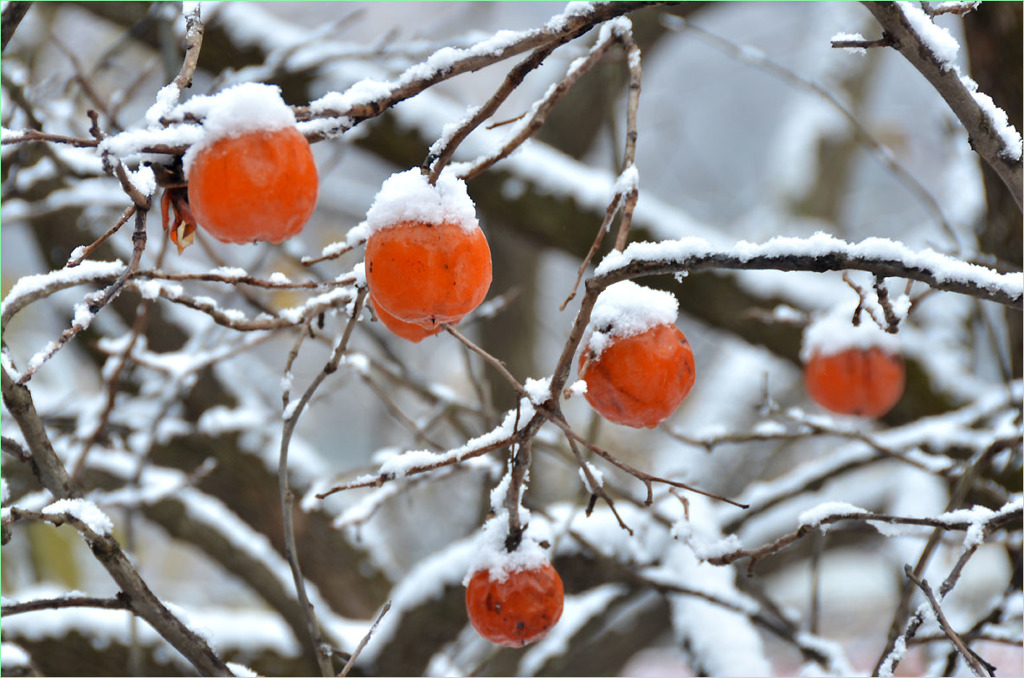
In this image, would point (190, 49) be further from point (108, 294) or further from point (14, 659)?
point (14, 659)

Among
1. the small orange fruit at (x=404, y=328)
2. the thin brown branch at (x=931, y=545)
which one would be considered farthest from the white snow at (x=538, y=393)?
the thin brown branch at (x=931, y=545)

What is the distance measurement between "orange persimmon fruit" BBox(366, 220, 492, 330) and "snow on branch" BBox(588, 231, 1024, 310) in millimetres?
107

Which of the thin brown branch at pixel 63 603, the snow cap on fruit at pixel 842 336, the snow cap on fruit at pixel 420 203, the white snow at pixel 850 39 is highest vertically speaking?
the snow cap on fruit at pixel 842 336

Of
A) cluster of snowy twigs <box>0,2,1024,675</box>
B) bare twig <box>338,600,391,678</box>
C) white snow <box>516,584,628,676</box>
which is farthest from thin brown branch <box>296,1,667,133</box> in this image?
white snow <box>516,584,628,676</box>

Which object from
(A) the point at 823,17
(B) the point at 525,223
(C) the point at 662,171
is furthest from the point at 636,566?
(C) the point at 662,171

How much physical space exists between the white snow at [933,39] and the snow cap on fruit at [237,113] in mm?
428

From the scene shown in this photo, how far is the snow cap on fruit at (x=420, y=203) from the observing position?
1.97 ft

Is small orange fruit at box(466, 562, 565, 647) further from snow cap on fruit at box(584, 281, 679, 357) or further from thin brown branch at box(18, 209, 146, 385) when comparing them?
thin brown branch at box(18, 209, 146, 385)

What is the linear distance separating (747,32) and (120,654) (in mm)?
6340

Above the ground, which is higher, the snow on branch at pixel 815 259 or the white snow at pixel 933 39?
the white snow at pixel 933 39

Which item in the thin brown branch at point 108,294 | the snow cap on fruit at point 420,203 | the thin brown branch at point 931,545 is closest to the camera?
the thin brown branch at point 108,294

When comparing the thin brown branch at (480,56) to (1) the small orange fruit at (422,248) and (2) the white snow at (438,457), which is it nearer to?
(1) the small orange fruit at (422,248)

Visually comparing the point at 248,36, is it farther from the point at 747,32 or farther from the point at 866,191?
the point at 866,191

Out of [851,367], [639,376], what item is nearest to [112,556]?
[639,376]
